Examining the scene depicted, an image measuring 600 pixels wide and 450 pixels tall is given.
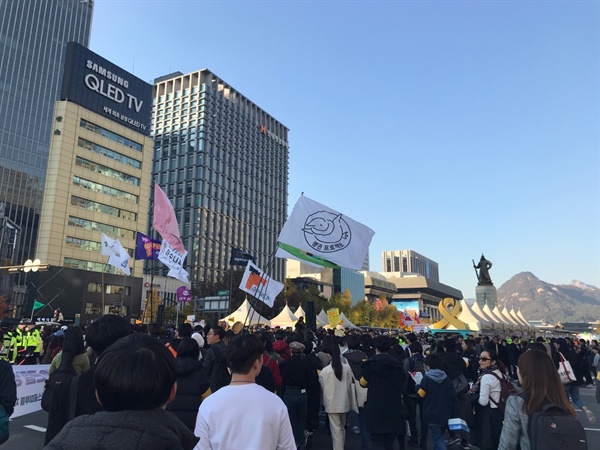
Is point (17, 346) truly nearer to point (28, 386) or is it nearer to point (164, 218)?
point (164, 218)

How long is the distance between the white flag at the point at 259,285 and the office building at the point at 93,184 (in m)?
34.6

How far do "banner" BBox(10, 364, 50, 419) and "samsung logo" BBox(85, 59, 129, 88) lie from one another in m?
55.6

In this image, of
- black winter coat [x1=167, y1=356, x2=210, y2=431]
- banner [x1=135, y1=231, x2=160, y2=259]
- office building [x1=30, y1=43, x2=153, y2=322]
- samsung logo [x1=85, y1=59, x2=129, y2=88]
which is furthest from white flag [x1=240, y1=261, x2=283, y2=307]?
samsung logo [x1=85, y1=59, x2=129, y2=88]

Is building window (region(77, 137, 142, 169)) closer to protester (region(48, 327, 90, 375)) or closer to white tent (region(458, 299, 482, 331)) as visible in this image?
white tent (region(458, 299, 482, 331))

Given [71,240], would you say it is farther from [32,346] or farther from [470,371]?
[470,371]

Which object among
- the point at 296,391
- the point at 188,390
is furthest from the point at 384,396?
the point at 188,390

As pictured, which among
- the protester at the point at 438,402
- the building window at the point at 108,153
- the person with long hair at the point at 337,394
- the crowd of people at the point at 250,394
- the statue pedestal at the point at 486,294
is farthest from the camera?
the statue pedestal at the point at 486,294

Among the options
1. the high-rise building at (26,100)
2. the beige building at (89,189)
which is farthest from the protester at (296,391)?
the high-rise building at (26,100)

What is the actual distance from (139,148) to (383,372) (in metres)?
59.7

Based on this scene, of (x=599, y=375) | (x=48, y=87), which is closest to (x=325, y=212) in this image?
(x=599, y=375)

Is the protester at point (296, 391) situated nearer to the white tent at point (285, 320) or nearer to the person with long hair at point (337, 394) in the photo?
the person with long hair at point (337, 394)

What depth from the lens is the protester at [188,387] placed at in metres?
4.91

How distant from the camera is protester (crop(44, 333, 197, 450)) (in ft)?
5.68

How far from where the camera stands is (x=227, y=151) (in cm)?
10700
